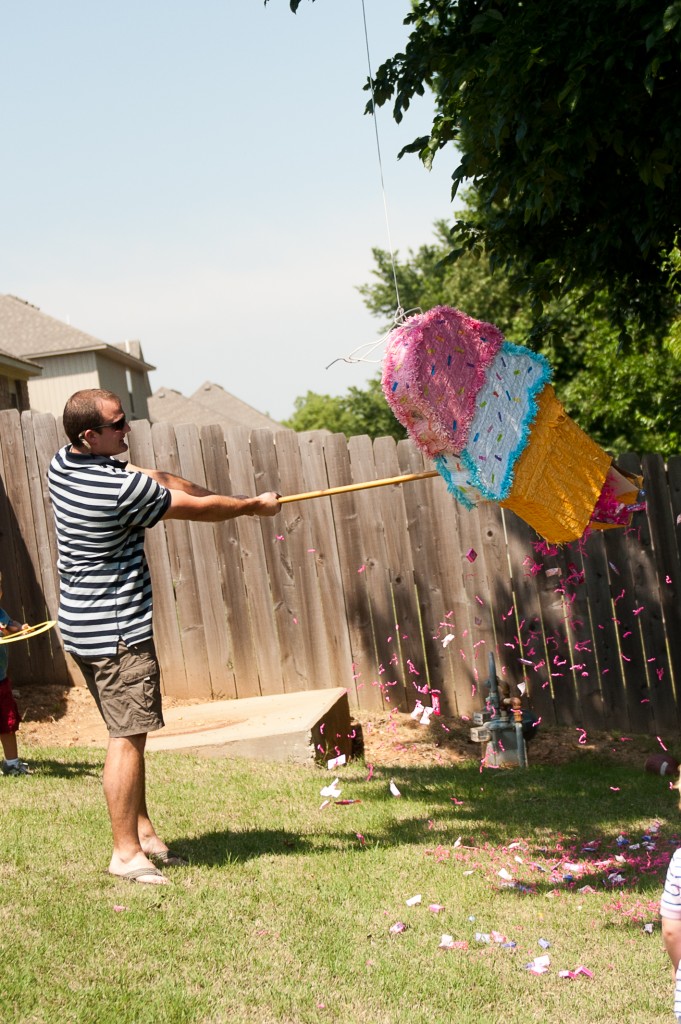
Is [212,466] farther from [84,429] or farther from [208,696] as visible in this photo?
[84,429]

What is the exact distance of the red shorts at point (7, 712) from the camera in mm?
4746

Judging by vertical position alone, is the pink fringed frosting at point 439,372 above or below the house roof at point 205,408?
below

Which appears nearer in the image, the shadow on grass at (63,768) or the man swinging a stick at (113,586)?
the man swinging a stick at (113,586)

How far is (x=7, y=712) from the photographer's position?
4.76m

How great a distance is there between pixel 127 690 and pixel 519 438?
1566 mm

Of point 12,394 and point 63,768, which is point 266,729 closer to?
point 63,768

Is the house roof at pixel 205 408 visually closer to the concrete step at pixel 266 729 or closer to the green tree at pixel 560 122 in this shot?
the concrete step at pixel 266 729

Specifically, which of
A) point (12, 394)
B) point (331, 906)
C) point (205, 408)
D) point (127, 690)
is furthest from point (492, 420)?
point (205, 408)

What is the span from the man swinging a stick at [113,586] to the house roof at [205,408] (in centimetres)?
2769

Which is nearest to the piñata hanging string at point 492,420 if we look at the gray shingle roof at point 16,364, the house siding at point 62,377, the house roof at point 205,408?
the gray shingle roof at point 16,364

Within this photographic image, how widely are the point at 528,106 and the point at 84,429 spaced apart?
226 centimetres

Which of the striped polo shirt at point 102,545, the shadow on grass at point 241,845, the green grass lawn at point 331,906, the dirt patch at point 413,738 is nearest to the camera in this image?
the green grass lawn at point 331,906

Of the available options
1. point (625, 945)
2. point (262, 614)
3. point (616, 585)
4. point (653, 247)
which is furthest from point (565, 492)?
point (262, 614)

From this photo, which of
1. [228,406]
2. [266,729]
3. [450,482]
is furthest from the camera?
[228,406]
